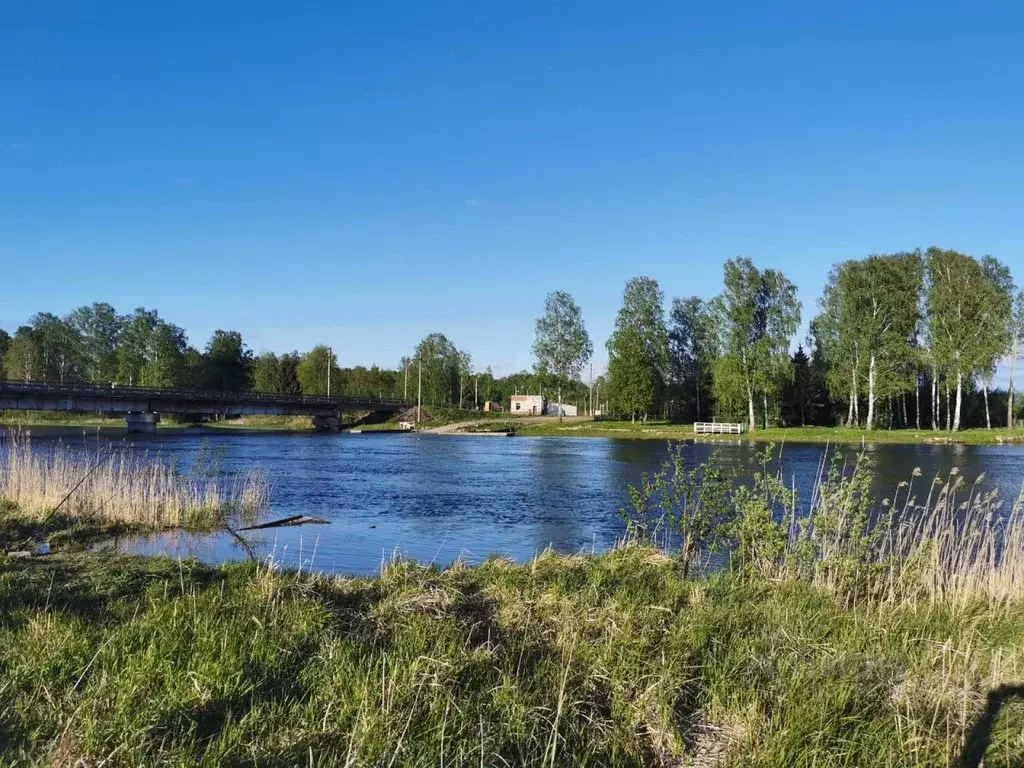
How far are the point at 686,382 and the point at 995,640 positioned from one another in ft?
262

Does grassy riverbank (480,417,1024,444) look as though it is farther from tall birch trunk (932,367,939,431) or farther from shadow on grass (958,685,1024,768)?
shadow on grass (958,685,1024,768)

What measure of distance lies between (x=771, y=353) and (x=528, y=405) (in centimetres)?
5064

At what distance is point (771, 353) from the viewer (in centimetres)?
6322

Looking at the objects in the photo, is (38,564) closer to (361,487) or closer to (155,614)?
(155,614)

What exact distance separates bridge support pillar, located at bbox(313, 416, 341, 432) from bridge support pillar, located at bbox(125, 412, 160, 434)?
21138 millimetres

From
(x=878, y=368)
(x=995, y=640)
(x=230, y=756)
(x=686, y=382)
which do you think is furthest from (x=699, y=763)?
(x=686, y=382)

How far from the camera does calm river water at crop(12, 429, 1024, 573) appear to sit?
50.9ft

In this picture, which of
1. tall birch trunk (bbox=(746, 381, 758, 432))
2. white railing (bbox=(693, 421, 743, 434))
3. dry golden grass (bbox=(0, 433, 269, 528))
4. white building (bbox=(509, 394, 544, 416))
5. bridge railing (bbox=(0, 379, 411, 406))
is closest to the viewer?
dry golden grass (bbox=(0, 433, 269, 528))

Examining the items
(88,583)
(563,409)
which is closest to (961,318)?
(563,409)

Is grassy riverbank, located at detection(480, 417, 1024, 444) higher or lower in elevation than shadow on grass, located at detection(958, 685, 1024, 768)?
lower

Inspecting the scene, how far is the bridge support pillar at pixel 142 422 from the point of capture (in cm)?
7650

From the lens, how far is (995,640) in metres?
7.12

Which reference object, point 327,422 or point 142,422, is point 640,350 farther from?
point 142,422

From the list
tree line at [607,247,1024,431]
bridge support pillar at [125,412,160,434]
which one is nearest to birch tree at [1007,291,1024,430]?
tree line at [607,247,1024,431]
